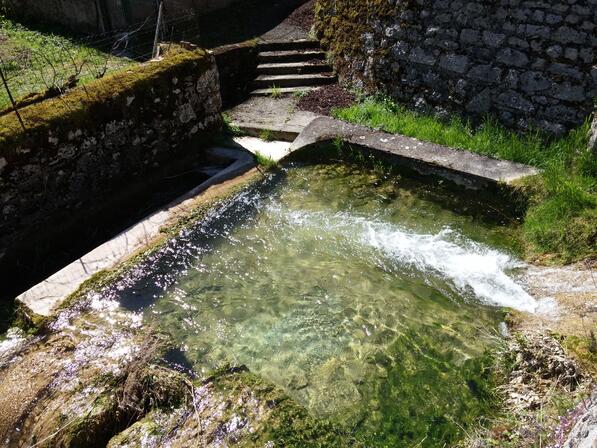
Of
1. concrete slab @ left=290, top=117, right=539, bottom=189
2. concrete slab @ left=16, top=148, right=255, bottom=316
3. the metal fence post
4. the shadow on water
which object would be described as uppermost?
the metal fence post

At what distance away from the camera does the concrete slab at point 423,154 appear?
5.73 meters

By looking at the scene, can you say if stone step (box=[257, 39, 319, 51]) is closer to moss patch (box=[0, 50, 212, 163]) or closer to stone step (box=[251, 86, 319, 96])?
stone step (box=[251, 86, 319, 96])

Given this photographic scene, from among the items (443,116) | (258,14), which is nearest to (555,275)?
(443,116)

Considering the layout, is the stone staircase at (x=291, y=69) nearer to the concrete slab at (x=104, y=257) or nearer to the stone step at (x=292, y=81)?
the stone step at (x=292, y=81)

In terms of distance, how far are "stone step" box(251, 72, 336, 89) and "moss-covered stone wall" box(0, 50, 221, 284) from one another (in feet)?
6.45

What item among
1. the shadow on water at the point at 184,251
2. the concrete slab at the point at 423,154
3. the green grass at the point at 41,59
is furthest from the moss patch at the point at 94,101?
the green grass at the point at 41,59

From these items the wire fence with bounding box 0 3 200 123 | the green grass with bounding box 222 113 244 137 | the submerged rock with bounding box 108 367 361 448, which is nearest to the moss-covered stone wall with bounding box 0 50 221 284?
the green grass with bounding box 222 113 244 137

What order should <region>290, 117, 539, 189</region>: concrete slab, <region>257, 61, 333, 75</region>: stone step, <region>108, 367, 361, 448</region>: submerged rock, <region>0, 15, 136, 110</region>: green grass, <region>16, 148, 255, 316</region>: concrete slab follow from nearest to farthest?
<region>108, 367, 361, 448</region>: submerged rock
<region>16, 148, 255, 316</region>: concrete slab
<region>290, 117, 539, 189</region>: concrete slab
<region>0, 15, 136, 110</region>: green grass
<region>257, 61, 333, 75</region>: stone step

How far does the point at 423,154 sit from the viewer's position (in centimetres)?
611

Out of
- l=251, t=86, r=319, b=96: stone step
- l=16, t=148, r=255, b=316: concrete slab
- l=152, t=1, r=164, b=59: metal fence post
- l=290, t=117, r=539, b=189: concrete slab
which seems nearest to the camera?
l=16, t=148, r=255, b=316: concrete slab

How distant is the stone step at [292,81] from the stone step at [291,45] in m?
0.72

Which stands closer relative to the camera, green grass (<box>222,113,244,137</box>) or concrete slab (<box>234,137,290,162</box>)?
concrete slab (<box>234,137,290,162</box>)

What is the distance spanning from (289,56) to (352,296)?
5631mm

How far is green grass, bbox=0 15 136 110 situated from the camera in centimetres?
776
